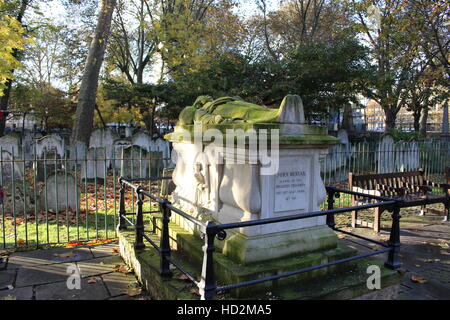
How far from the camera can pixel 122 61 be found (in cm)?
2797

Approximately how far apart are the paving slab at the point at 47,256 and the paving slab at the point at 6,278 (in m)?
0.17

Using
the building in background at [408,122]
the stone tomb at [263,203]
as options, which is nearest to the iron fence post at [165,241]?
the stone tomb at [263,203]

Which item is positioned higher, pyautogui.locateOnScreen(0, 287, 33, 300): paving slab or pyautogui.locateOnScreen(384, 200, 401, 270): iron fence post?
pyautogui.locateOnScreen(384, 200, 401, 270): iron fence post

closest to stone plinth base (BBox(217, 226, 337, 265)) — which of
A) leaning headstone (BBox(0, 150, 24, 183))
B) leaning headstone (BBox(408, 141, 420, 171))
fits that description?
leaning headstone (BBox(0, 150, 24, 183))

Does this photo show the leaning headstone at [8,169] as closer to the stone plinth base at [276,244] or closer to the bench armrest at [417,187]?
the stone plinth base at [276,244]

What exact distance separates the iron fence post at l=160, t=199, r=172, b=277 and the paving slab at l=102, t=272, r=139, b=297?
0.61m

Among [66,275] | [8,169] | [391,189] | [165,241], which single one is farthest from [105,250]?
[8,169]

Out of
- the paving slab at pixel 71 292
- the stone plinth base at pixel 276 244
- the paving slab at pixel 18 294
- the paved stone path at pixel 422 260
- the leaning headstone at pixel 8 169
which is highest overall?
the leaning headstone at pixel 8 169

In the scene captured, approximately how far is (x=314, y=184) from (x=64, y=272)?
331 cm

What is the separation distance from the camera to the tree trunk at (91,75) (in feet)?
42.4

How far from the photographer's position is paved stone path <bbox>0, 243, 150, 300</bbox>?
3842 millimetres

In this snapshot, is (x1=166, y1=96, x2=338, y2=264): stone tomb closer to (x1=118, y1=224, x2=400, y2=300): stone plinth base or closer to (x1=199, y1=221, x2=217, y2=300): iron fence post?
(x1=118, y1=224, x2=400, y2=300): stone plinth base

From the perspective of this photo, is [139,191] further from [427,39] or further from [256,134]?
[427,39]
